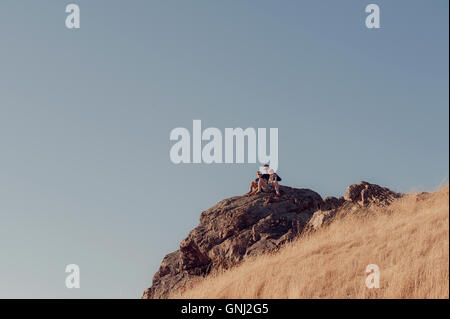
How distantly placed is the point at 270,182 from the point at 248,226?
8.60ft

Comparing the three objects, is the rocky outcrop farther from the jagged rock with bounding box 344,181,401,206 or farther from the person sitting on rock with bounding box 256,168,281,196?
the person sitting on rock with bounding box 256,168,281,196

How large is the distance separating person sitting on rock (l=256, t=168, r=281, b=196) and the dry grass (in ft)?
14.1

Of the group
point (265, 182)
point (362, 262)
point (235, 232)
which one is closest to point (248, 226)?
point (235, 232)

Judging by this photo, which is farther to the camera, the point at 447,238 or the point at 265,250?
the point at 265,250

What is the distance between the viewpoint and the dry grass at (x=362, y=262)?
12.6m

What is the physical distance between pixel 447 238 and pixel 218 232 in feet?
34.2

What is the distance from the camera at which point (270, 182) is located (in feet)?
76.5

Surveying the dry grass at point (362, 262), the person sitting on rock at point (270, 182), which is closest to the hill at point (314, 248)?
the dry grass at point (362, 262)

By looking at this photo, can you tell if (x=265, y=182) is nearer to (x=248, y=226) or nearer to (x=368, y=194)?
(x=248, y=226)
